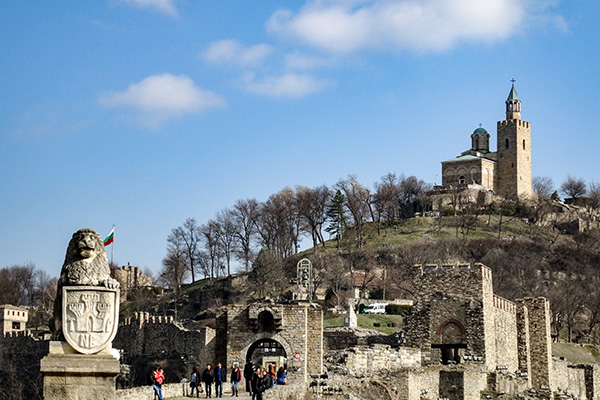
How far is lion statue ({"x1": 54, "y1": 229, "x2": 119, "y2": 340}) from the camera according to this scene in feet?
32.6

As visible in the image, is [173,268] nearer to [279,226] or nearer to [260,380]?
[279,226]

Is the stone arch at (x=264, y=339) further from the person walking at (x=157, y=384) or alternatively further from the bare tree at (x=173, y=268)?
the bare tree at (x=173, y=268)

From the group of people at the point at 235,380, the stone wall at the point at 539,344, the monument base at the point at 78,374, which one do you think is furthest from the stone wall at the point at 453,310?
the monument base at the point at 78,374

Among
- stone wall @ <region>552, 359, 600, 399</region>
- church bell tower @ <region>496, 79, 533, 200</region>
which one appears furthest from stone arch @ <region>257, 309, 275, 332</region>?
church bell tower @ <region>496, 79, 533, 200</region>

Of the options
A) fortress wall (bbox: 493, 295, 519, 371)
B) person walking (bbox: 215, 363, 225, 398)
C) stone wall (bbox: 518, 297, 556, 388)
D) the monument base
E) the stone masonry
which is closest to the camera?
the monument base

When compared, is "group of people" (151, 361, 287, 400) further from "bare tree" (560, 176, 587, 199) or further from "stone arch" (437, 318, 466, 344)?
"bare tree" (560, 176, 587, 199)

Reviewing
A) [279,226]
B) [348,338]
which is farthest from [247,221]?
[348,338]

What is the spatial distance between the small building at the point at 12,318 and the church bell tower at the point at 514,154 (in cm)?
5745

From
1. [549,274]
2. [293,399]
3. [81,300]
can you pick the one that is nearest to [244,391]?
[293,399]

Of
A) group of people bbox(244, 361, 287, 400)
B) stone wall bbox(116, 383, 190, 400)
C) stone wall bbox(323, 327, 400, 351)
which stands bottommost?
stone wall bbox(116, 383, 190, 400)

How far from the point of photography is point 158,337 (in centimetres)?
6550

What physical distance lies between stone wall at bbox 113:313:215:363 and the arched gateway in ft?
90.3

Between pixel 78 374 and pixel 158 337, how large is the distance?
186 feet

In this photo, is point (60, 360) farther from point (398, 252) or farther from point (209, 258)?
point (209, 258)
